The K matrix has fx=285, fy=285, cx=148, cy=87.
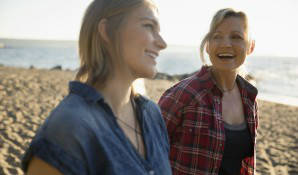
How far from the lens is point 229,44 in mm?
2455

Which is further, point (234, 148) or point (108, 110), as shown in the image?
point (234, 148)

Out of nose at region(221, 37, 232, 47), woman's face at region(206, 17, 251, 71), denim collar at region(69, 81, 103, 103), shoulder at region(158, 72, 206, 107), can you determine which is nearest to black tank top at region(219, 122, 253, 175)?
shoulder at region(158, 72, 206, 107)

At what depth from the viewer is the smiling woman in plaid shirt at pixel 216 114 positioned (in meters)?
2.29

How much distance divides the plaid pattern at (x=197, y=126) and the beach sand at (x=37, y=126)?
8.76 ft

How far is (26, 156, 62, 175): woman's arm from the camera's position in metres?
1.13

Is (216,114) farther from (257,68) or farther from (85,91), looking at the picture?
(257,68)

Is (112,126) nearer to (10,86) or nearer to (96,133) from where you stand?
(96,133)

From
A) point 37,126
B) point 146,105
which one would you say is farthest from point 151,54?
point 37,126

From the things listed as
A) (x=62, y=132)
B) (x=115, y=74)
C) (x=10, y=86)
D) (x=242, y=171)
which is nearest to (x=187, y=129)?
(x=242, y=171)

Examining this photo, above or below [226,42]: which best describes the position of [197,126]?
below

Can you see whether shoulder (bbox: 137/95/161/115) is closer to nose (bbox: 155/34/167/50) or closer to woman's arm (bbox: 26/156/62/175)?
nose (bbox: 155/34/167/50)

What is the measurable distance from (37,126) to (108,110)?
5.11 m

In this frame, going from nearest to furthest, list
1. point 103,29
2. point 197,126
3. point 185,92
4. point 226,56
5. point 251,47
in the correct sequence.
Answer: point 103,29 → point 197,126 → point 185,92 → point 226,56 → point 251,47

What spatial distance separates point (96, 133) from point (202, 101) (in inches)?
51.7
